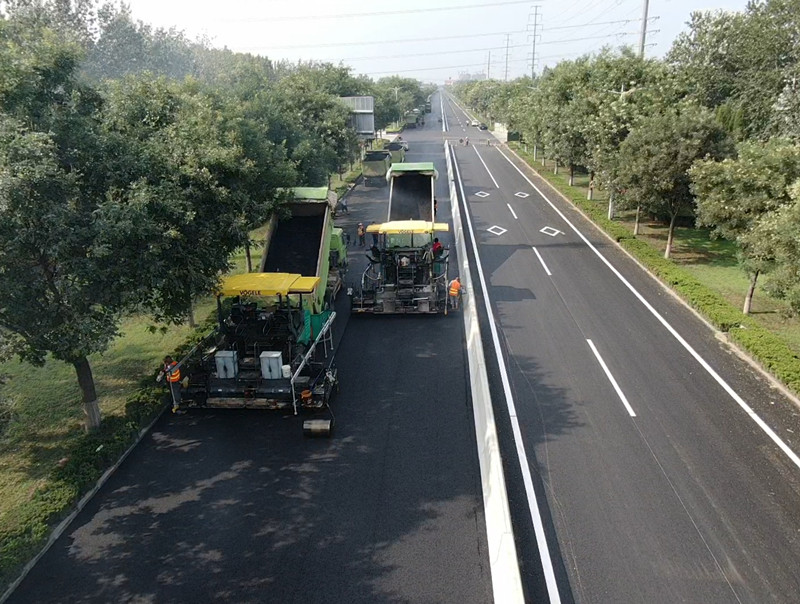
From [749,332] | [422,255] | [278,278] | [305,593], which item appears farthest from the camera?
[422,255]

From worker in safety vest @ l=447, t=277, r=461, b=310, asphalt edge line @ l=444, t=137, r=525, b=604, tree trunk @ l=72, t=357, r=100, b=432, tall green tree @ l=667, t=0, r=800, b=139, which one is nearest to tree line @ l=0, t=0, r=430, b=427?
tree trunk @ l=72, t=357, r=100, b=432

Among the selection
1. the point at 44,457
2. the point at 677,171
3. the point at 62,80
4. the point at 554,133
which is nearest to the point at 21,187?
the point at 62,80

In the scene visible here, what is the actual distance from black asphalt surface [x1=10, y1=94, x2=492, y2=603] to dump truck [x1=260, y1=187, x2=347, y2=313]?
5.04m

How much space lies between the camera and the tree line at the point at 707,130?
16203mm

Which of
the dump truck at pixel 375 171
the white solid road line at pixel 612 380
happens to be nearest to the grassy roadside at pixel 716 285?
the white solid road line at pixel 612 380

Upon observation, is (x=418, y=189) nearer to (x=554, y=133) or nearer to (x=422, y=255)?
(x=422, y=255)

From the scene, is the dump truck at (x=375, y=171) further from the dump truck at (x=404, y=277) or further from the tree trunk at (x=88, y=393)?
the tree trunk at (x=88, y=393)

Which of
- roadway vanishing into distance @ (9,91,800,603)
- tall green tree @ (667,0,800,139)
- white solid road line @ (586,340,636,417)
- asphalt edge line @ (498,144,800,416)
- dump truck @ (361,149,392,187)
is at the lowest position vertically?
roadway vanishing into distance @ (9,91,800,603)

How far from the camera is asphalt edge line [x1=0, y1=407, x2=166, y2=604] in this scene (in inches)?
329

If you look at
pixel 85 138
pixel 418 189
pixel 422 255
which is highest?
A: pixel 85 138

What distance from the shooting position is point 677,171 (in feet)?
73.0

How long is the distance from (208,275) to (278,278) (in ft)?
6.97

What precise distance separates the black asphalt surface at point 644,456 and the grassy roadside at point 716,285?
552mm

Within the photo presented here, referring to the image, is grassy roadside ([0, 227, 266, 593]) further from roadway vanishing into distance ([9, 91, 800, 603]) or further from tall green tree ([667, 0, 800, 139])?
tall green tree ([667, 0, 800, 139])
